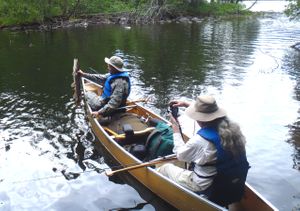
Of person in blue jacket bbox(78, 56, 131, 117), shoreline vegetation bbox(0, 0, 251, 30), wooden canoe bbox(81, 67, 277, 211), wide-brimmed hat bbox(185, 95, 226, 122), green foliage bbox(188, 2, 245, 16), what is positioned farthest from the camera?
green foliage bbox(188, 2, 245, 16)

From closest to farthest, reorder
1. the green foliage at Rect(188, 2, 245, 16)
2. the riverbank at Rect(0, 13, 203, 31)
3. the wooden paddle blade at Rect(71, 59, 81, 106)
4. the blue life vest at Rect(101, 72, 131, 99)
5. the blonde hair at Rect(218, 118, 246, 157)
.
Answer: the blonde hair at Rect(218, 118, 246, 157)
the blue life vest at Rect(101, 72, 131, 99)
the wooden paddle blade at Rect(71, 59, 81, 106)
the riverbank at Rect(0, 13, 203, 31)
the green foliage at Rect(188, 2, 245, 16)

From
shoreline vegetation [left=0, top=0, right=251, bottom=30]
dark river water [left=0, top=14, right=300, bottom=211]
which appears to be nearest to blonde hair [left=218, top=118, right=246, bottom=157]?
dark river water [left=0, top=14, right=300, bottom=211]

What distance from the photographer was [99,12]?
45.3 m

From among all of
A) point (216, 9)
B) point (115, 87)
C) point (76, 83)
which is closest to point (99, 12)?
point (216, 9)

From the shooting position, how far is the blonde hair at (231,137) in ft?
19.5

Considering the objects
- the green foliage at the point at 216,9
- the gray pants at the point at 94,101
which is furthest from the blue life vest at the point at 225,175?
the green foliage at the point at 216,9

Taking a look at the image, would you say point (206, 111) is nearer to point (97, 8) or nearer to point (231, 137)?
point (231, 137)

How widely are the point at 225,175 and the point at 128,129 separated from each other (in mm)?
3465

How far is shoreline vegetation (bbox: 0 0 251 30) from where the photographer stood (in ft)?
125

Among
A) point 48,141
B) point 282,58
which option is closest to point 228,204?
point 48,141

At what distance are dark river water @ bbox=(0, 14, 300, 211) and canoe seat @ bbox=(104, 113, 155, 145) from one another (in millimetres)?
805

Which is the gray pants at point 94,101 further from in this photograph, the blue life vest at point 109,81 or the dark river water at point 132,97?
the dark river water at point 132,97

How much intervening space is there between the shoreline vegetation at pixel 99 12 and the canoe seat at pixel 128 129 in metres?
28.7

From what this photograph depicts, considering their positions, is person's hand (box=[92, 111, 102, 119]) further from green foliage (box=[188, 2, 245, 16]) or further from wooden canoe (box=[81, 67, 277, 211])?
green foliage (box=[188, 2, 245, 16])
